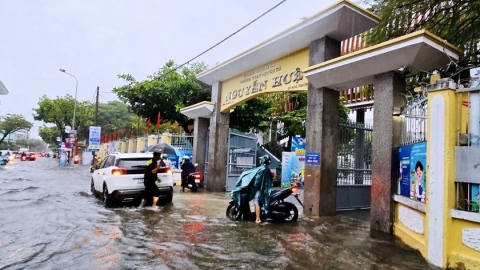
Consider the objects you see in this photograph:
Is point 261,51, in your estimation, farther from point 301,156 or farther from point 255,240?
point 301,156

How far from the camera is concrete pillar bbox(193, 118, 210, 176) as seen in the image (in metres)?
15.9

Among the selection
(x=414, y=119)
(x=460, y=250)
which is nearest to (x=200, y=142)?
(x=414, y=119)

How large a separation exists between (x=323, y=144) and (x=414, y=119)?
293 cm

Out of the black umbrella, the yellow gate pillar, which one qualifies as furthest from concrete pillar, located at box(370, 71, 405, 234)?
the black umbrella

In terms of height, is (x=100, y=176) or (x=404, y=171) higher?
(x=404, y=171)

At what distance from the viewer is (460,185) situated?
15.4ft

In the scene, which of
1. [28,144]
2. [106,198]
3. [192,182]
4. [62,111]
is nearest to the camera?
[106,198]

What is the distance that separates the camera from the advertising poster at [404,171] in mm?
6230

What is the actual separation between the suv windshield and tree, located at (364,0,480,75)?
7142mm

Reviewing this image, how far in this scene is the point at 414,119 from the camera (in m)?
6.18

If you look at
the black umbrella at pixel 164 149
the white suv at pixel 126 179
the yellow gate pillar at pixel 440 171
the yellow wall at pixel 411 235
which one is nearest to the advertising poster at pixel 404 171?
the yellow wall at pixel 411 235

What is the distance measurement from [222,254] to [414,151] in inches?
140

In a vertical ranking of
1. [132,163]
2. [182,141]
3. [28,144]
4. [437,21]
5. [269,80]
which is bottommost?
[132,163]

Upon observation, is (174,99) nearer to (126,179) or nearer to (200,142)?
(200,142)
